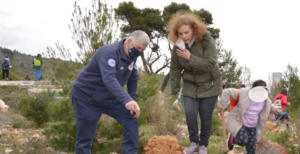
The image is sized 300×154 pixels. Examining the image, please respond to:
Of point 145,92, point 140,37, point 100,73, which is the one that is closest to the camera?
point 140,37

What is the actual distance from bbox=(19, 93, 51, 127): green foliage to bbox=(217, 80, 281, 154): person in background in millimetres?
3936

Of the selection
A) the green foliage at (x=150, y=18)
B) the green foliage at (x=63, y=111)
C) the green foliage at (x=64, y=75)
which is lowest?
the green foliage at (x=63, y=111)

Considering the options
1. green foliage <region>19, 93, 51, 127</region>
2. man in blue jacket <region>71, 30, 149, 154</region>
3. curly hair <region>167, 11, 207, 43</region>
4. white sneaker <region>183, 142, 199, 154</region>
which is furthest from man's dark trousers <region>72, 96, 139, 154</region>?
green foliage <region>19, 93, 51, 127</region>

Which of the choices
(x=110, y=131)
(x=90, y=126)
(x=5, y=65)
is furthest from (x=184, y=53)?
(x=5, y=65)

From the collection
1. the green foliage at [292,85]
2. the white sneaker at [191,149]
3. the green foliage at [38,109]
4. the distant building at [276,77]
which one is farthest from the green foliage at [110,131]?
the distant building at [276,77]

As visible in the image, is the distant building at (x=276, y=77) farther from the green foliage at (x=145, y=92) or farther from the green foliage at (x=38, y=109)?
the green foliage at (x=38, y=109)

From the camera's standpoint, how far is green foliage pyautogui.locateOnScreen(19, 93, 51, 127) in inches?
246

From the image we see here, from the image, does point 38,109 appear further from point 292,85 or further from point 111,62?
point 292,85

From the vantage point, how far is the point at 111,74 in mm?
2551

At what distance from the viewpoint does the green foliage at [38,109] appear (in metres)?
6.26

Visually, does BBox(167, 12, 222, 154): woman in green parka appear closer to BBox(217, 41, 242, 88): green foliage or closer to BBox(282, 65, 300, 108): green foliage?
BBox(282, 65, 300, 108): green foliage

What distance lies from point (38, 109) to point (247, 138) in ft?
14.7

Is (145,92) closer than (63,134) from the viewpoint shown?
No

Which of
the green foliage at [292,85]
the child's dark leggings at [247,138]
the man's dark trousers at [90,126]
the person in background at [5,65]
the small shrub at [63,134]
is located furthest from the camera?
the person in background at [5,65]
